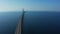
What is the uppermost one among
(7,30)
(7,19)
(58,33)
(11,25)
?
(7,19)

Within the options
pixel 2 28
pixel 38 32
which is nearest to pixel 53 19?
pixel 38 32

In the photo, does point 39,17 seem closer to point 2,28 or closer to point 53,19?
point 53,19

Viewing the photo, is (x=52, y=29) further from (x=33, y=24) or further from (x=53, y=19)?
(x=33, y=24)

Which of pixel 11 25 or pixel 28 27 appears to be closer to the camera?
pixel 11 25

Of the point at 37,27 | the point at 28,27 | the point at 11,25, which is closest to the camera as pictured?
the point at 11,25

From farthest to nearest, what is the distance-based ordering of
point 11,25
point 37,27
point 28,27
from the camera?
point 37,27 < point 28,27 < point 11,25

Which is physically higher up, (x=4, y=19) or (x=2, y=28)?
(x=4, y=19)
